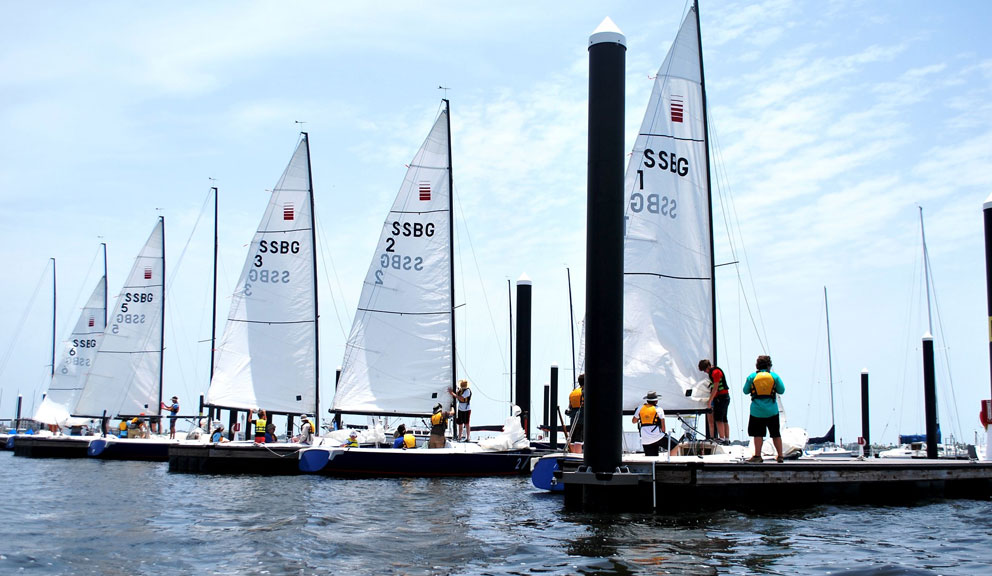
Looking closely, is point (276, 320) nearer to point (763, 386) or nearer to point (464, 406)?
point (464, 406)

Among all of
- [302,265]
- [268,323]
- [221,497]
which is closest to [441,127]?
[302,265]

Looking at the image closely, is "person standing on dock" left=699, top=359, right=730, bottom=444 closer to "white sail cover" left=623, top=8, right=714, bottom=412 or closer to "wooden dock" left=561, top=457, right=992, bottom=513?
"white sail cover" left=623, top=8, right=714, bottom=412

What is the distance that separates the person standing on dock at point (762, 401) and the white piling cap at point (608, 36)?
13.5 feet

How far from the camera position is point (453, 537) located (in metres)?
8.70

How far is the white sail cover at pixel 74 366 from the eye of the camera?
3525 centimetres

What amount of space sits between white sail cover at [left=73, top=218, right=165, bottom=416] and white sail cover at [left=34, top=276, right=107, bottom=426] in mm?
4594

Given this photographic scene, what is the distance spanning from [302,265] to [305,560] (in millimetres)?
16510

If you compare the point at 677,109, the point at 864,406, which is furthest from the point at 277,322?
the point at 864,406

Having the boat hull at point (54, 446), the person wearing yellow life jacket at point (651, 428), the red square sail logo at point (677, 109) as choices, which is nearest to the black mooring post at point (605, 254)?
the person wearing yellow life jacket at point (651, 428)

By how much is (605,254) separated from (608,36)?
2.54 m

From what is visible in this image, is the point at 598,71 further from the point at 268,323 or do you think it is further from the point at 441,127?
the point at 268,323

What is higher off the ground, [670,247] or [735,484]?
[670,247]

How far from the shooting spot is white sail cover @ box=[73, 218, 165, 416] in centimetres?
3042

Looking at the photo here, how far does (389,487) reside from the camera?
1499 cm
